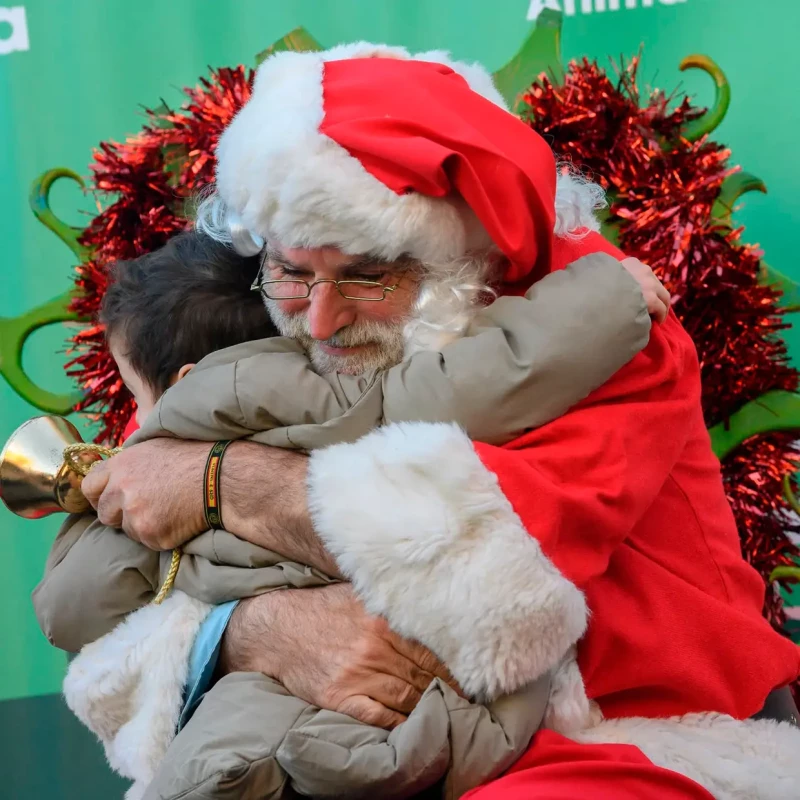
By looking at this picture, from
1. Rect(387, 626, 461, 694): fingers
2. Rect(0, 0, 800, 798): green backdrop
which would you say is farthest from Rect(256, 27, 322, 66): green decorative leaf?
Rect(387, 626, 461, 694): fingers

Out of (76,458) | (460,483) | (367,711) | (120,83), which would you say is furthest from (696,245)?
(120,83)

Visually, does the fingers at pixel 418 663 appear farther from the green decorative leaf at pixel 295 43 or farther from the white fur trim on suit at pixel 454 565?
the green decorative leaf at pixel 295 43

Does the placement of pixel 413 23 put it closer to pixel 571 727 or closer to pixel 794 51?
pixel 794 51

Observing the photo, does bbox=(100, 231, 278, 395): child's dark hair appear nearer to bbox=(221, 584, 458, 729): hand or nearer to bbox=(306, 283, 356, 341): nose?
bbox=(306, 283, 356, 341): nose

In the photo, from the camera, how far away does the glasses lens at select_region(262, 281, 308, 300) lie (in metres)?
1.41

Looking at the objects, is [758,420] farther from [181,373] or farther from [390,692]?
[181,373]

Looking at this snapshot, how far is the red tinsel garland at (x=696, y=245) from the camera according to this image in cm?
170

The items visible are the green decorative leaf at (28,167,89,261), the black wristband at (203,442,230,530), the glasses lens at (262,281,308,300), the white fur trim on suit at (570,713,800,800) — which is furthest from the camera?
the green decorative leaf at (28,167,89,261)

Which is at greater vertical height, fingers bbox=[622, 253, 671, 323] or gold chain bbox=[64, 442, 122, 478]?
fingers bbox=[622, 253, 671, 323]

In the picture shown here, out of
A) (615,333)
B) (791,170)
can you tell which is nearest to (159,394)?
(615,333)

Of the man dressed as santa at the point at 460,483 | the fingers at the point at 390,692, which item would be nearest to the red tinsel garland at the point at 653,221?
the man dressed as santa at the point at 460,483

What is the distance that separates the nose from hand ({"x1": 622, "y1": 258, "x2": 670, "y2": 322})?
1.39 ft

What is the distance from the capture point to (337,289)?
137cm

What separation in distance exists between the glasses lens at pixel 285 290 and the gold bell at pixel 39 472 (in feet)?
1.36
